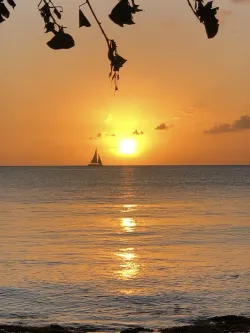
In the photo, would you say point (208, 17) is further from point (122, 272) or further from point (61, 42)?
point (122, 272)

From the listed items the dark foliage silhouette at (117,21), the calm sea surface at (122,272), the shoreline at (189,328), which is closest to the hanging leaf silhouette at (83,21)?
the dark foliage silhouette at (117,21)

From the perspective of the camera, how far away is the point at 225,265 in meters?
34.3

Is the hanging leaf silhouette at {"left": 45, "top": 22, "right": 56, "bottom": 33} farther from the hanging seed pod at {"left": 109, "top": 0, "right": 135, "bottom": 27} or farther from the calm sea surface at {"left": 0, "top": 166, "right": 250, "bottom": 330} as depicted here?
the calm sea surface at {"left": 0, "top": 166, "right": 250, "bottom": 330}

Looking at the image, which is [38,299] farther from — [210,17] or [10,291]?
[210,17]

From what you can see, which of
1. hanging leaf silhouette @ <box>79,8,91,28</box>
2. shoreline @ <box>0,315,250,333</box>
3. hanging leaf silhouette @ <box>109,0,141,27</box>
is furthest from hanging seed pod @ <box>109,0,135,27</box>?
shoreline @ <box>0,315,250,333</box>

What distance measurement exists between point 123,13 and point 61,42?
0.27 m

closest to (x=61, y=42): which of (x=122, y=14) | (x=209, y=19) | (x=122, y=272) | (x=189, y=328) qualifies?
(x=122, y=14)

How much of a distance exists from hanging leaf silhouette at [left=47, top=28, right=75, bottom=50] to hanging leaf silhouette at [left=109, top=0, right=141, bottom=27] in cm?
19

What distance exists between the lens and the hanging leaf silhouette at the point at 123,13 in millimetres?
2852

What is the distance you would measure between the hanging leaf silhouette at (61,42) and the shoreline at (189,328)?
1796 cm

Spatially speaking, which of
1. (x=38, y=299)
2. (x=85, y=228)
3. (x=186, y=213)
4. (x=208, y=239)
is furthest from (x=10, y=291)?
(x=186, y=213)

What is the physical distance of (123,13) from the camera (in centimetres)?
291

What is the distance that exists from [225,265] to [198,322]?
1255 cm

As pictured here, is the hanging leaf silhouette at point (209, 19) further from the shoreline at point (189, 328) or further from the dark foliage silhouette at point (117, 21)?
the shoreline at point (189, 328)
